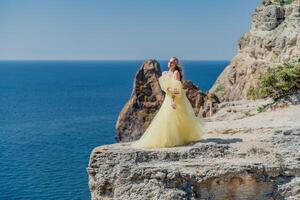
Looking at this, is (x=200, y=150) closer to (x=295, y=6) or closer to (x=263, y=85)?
(x=263, y=85)

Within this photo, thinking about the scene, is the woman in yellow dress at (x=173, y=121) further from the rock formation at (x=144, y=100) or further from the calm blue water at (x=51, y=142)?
the rock formation at (x=144, y=100)

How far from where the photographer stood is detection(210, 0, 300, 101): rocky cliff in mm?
56531

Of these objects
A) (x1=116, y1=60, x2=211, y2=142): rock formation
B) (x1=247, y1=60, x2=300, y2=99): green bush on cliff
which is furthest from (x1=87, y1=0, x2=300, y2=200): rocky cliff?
(x1=116, y1=60, x2=211, y2=142): rock formation

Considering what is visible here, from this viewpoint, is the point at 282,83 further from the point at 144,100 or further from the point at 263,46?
the point at 263,46

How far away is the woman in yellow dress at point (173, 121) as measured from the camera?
1261 centimetres

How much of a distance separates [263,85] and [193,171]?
10.3m

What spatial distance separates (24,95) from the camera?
443ft

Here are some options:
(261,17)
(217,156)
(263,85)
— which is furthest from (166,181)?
(261,17)

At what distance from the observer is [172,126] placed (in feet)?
41.6

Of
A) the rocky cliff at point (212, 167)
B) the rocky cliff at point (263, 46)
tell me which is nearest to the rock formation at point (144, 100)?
the rocky cliff at point (263, 46)

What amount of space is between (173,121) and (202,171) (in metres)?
1.53

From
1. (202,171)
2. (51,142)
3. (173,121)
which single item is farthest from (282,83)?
(51,142)

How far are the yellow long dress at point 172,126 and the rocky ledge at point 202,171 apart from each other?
1.24 feet

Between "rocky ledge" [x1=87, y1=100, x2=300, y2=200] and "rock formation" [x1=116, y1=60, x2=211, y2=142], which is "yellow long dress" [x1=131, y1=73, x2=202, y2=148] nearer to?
"rocky ledge" [x1=87, y1=100, x2=300, y2=200]
